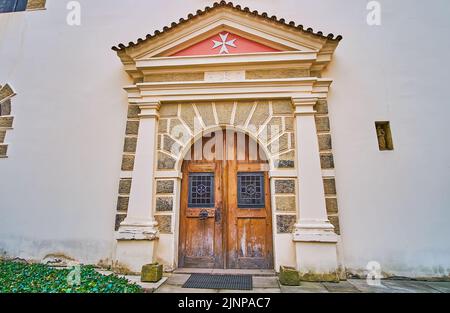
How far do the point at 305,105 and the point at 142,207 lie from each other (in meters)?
3.36

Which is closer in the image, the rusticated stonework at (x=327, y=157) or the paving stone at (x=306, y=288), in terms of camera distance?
the paving stone at (x=306, y=288)

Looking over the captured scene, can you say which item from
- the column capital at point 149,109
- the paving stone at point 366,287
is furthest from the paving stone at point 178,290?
the column capital at point 149,109

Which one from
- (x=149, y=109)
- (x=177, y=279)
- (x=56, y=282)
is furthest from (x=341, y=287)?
(x=149, y=109)

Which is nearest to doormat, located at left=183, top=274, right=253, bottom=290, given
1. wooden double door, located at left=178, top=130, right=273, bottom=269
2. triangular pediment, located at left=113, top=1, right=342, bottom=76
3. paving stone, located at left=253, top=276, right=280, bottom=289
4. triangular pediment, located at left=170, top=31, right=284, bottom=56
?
paving stone, located at left=253, top=276, right=280, bottom=289

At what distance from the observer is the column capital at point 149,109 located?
463cm

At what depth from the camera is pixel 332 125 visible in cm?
458

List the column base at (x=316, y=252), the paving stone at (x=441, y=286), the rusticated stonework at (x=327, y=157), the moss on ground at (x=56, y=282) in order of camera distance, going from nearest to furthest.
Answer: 1. the moss on ground at (x=56, y=282)
2. the paving stone at (x=441, y=286)
3. the column base at (x=316, y=252)
4. the rusticated stonework at (x=327, y=157)

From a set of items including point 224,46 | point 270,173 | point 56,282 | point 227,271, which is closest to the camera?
point 56,282

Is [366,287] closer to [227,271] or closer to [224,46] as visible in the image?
[227,271]

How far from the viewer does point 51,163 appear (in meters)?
4.98

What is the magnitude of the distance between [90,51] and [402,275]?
729 cm

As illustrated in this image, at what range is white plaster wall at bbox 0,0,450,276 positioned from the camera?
422 cm

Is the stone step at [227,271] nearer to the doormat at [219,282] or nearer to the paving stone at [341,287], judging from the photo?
the doormat at [219,282]

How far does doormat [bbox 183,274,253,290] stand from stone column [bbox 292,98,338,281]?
0.89 metres
